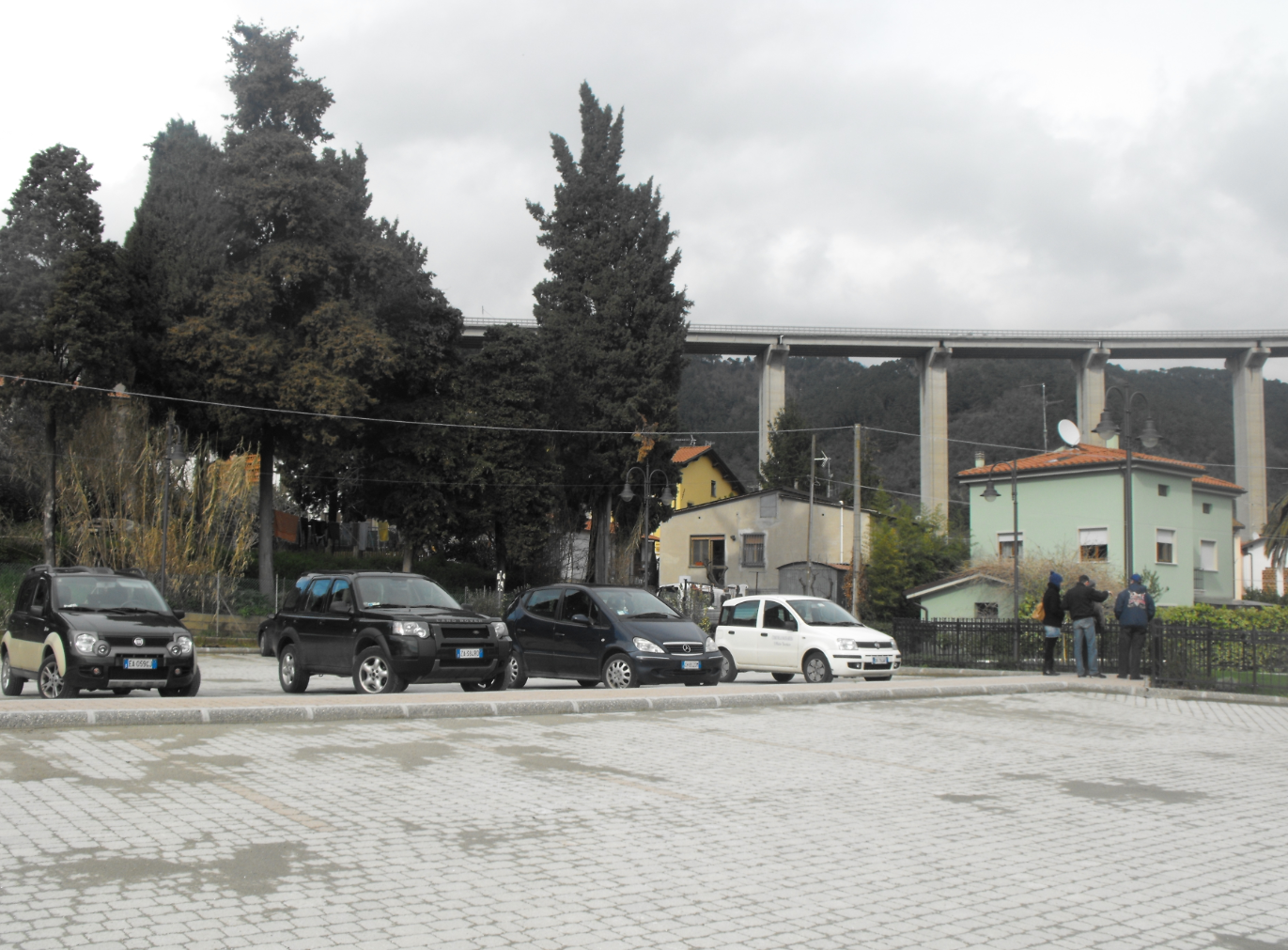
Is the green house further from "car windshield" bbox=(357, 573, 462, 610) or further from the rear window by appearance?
"car windshield" bbox=(357, 573, 462, 610)

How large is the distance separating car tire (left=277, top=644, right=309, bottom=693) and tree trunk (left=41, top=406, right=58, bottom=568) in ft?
76.5

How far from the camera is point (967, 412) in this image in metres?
87.3

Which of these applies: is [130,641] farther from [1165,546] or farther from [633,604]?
[1165,546]

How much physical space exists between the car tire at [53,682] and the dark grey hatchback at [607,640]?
20.2ft

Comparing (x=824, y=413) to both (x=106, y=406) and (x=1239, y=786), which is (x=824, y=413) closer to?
(x=106, y=406)

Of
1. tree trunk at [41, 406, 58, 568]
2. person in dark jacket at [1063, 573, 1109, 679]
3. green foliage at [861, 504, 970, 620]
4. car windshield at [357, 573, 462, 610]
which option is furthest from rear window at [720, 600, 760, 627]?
green foliage at [861, 504, 970, 620]

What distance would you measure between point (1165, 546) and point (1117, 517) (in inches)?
104

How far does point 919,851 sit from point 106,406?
3548 centimetres

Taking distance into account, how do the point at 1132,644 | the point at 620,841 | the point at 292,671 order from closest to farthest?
the point at 620,841 < the point at 292,671 < the point at 1132,644

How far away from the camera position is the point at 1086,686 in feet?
61.0

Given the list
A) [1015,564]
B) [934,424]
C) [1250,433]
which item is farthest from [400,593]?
[1250,433]

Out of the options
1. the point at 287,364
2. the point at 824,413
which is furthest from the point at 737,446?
the point at 287,364

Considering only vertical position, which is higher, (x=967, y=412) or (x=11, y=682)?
(x=967, y=412)

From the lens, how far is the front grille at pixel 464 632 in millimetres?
14586
